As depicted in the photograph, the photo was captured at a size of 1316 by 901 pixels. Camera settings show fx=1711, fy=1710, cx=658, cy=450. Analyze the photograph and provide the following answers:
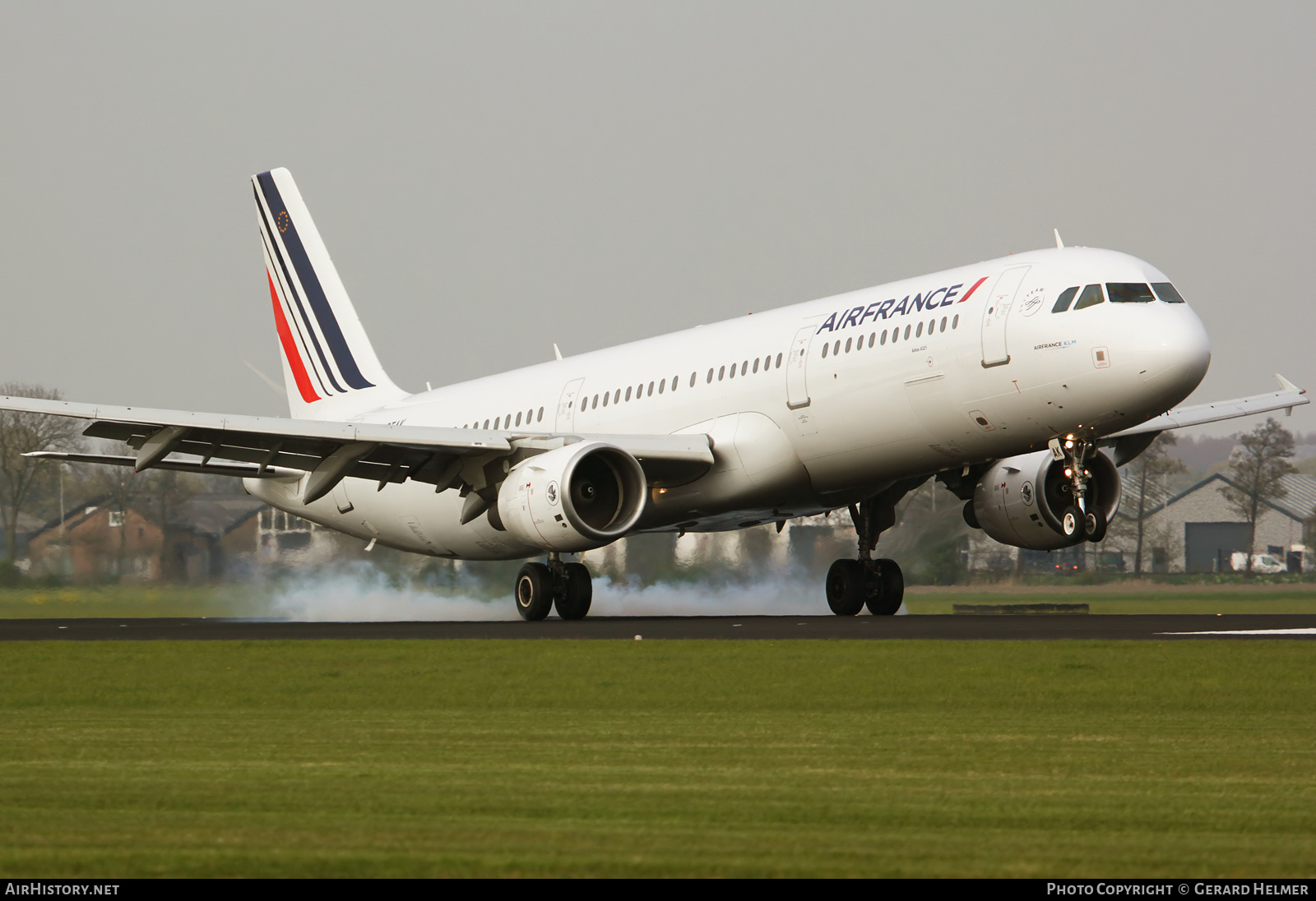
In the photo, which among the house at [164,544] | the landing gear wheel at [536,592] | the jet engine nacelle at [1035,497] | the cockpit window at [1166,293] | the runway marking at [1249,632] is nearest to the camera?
the runway marking at [1249,632]

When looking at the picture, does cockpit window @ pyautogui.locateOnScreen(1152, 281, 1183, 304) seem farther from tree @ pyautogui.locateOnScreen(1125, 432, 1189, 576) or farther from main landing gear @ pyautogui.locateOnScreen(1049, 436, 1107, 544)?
tree @ pyautogui.locateOnScreen(1125, 432, 1189, 576)

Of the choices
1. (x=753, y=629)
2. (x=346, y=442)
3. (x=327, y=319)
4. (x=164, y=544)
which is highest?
(x=327, y=319)

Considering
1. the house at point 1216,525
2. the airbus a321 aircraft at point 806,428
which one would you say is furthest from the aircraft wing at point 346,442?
the house at point 1216,525

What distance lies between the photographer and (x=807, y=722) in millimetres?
12219

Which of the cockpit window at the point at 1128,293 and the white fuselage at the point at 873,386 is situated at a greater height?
the cockpit window at the point at 1128,293

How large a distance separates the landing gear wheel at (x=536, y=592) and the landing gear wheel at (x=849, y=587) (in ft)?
18.1

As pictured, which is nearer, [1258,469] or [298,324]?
[298,324]

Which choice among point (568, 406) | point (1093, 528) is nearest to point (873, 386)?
point (1093, 528)

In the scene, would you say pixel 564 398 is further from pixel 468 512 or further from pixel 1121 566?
pixel 1121 566

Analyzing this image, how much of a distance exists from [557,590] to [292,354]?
42.5 ft

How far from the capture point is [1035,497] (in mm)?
28781

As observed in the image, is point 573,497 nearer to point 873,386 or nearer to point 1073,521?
point 873,386

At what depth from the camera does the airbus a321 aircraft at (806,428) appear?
2409cm

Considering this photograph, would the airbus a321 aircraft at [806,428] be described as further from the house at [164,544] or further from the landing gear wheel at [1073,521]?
the house at [164,544]
